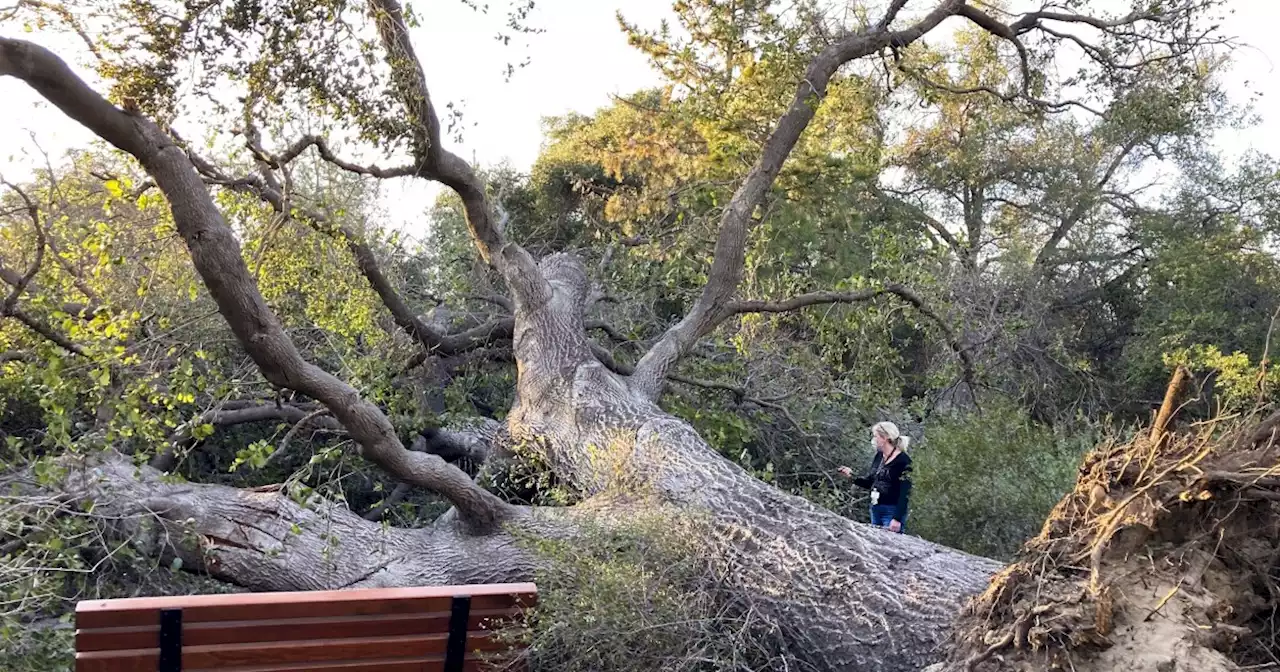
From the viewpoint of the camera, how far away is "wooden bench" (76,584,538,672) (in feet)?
11.2

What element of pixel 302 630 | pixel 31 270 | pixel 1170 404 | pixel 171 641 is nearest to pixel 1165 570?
pixel 1170 404

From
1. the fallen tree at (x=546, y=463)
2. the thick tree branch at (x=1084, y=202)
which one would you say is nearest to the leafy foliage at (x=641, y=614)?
the fallen tree at (x=546, y=463)

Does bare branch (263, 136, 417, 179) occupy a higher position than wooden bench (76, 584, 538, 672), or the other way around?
bare branch (263, 136, 417, 179)

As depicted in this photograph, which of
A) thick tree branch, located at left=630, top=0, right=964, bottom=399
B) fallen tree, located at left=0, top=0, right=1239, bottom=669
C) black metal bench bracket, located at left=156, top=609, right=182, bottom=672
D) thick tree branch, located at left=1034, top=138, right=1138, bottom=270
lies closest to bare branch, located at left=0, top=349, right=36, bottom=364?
fallen tree, located at left=0, top=0, right=1239, bottom=669

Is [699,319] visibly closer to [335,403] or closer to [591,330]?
[591,330]

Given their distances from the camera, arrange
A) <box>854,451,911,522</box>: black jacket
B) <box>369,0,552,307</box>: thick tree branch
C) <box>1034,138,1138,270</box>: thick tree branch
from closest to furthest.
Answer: <box>369,0,552,307</box>: thick tree branch → <box>854,451,911,522</box>: black jacket → <box>1034,138,1138,270</box>: thick tree branch

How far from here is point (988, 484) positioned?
6.80 m

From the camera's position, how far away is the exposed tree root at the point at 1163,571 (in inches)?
111

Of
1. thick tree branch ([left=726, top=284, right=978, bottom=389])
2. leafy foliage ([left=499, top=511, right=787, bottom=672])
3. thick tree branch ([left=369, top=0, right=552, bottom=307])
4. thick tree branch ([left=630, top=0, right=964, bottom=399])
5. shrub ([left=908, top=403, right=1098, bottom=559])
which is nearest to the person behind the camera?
leafy foliage ([left=499, top=511, right=787, bottom=672])

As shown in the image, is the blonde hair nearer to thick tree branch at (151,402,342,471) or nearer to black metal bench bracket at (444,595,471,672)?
black metal bench bracket at (444,595,471,672)

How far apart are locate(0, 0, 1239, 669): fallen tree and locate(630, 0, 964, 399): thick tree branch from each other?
0.02 m

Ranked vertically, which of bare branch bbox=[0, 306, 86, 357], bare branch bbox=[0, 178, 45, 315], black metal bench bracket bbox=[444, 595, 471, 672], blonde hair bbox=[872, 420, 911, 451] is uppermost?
bare branch bbox=[0, 178, 45, 315]

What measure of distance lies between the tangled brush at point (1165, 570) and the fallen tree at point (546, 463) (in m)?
0.86

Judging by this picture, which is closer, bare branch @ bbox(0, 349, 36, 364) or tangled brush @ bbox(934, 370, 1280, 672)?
tangled brush @ bbox(934, 370, 1280, 672)
